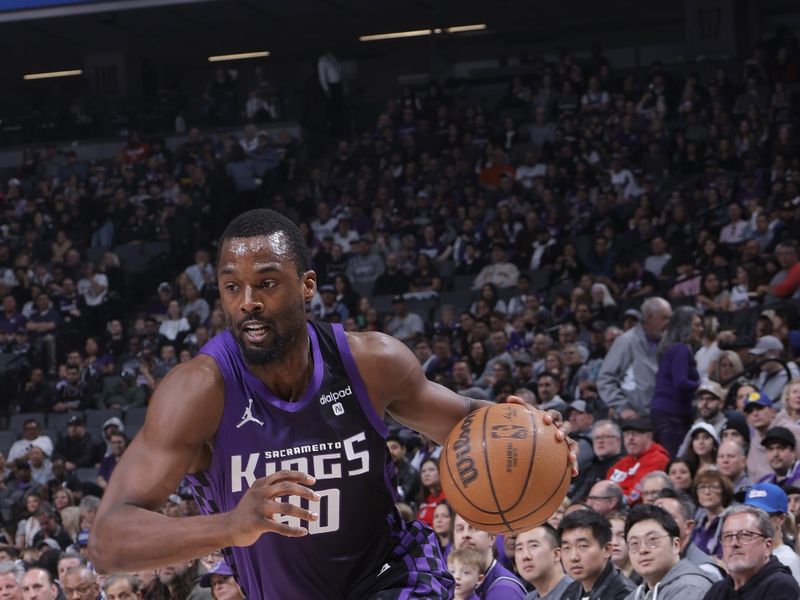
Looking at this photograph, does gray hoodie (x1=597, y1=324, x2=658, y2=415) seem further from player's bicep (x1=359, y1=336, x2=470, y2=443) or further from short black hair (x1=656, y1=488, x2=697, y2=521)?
player's bicep (x1=359, y1=336, x2=470, y2=443)

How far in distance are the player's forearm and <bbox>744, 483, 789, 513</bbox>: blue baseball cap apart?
16.4 ft

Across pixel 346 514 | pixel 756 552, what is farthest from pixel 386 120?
pixel 346 514

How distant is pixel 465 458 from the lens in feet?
14.5

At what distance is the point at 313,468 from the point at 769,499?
4.51 meters

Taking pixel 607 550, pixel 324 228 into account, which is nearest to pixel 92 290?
pixel 324 228

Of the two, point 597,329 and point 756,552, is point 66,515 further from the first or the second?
point 756,552

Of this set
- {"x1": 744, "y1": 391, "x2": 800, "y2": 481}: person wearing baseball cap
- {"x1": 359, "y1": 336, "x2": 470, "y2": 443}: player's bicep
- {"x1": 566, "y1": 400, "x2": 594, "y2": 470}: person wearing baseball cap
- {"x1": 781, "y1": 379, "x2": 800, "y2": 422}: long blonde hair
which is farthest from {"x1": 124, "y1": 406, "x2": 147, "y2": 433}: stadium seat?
{"x1": 359, "y1": 336, "x2": 470, "y2": 443}: player's bicep

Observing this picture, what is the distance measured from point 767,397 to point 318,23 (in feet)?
54.4

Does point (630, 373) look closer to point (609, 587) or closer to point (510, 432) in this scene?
point (609, 587)

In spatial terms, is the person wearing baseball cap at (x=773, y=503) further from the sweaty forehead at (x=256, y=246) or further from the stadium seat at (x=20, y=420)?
the stadium seat at (x=20, y=420)

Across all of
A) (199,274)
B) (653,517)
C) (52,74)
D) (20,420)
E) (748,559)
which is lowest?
(20,420)

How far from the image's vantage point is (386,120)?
22500 millimetres

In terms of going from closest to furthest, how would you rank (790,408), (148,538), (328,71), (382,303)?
(148,538)
(790,408)
(382,303)
(328,71)

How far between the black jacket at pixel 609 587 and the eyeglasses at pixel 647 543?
33 centimetres
